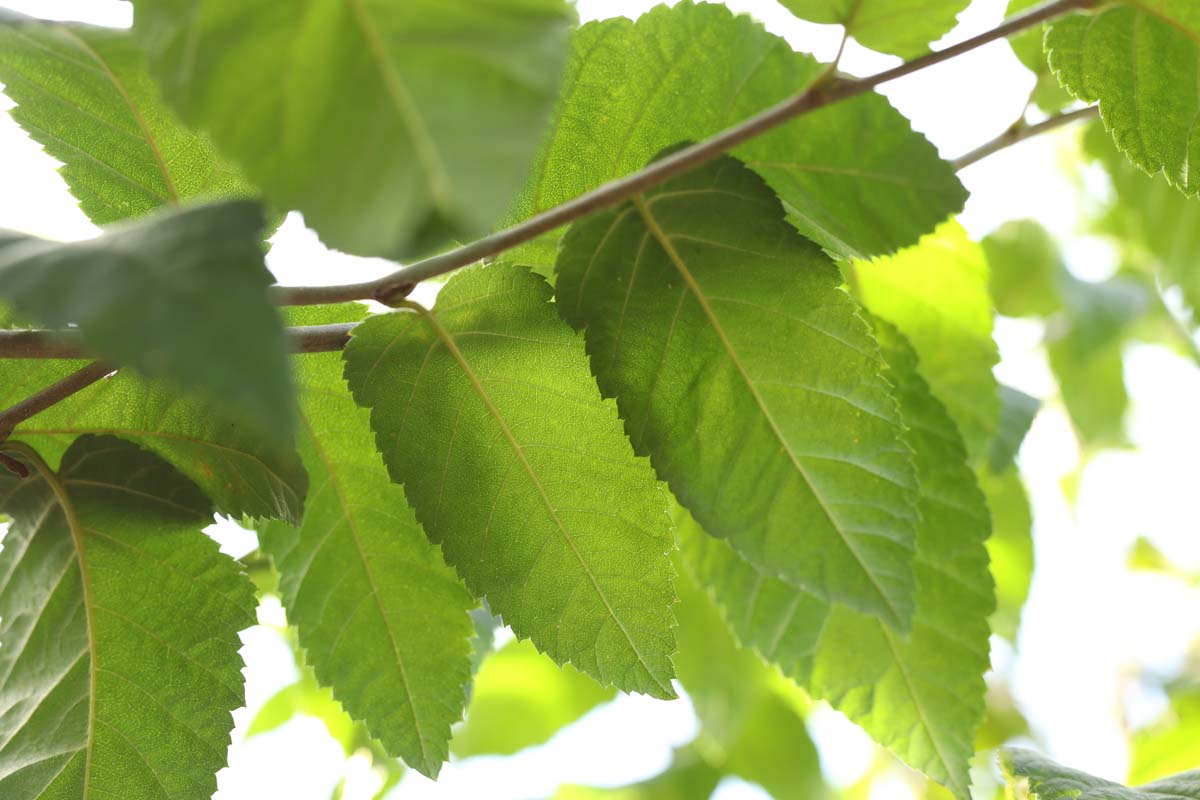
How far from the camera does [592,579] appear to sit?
17.1 inches

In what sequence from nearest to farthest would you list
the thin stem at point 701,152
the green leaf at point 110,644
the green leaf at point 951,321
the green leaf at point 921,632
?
the thin stem at point 701,152, the green leaf at point 110,644, the green leaf at point 921,632, the green leaf at point 951,321

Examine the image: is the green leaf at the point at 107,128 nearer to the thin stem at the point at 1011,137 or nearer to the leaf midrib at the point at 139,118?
the leaf midrib at the point at 139,118

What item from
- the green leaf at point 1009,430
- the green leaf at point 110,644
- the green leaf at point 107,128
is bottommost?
the green leaf at point 110,644

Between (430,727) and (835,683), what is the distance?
0.22 meters

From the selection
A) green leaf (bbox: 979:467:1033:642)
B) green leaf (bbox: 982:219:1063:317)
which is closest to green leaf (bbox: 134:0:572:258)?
green leaf (bbox: 979:467:1033:642)

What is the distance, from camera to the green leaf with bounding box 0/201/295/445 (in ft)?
0.74

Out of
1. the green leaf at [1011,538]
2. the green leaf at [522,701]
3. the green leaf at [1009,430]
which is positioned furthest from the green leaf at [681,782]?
the green leaf at [1009,430]

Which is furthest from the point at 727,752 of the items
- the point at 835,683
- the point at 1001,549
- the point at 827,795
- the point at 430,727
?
the point at 430,727

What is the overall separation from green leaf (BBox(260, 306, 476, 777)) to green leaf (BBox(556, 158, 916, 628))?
0.46ft

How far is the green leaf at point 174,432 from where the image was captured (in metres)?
0.44

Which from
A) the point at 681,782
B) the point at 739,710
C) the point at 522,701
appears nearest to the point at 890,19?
the point at 739,710

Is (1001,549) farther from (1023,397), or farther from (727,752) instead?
(727,752)

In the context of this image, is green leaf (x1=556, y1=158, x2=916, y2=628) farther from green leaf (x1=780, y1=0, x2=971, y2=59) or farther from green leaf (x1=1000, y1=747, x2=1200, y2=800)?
green leaf (x1=1000, y1=747, x2=1200, y2=800)

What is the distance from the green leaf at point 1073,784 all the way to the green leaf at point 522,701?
21.3 inches
